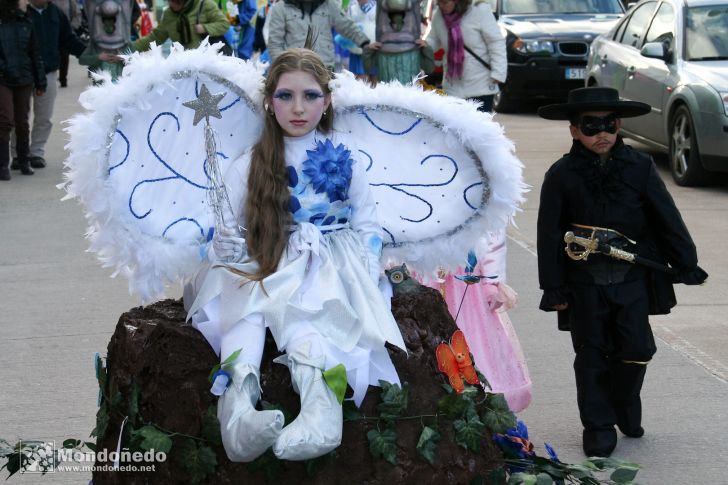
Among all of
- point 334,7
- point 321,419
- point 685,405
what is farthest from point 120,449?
point 334,7

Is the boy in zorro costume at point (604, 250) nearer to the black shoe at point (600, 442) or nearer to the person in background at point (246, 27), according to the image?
the black shoe at point (600, 442)

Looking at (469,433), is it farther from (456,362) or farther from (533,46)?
(533,46)

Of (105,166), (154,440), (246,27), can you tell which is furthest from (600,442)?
(246,27)

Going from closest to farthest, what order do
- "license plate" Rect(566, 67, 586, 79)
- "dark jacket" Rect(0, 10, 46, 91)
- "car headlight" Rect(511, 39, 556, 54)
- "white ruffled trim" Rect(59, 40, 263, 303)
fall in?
"white ruffled trim" Rect(59, 40, 263, 303) < "dark jacket" Rect(0, 10, 46, 91) < "car headlight" Rect(511, 39, 556, 54) < "license plate" Rect(566, 67, 586, 79)

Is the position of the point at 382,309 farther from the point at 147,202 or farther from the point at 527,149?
the point at 527,149

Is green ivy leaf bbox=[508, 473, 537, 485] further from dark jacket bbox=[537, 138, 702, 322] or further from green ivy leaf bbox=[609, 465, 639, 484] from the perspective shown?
dark jacket bbox=[537, 138, 702, 322]

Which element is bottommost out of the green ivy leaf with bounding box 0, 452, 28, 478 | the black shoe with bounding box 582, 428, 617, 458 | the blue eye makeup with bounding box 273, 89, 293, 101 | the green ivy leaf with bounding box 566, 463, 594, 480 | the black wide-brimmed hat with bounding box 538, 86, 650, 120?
the black shoe with bounding box 582, 428, 617, 458

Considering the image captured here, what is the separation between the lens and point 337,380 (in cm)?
360

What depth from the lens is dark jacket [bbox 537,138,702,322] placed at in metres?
4.73

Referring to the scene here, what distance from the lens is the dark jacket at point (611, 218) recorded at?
15.5 ft

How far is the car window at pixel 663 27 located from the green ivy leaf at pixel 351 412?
8.23 meters

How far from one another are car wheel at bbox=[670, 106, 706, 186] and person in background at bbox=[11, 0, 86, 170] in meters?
5.92

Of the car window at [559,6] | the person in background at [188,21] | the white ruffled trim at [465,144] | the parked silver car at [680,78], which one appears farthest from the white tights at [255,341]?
the car window at [559,6]

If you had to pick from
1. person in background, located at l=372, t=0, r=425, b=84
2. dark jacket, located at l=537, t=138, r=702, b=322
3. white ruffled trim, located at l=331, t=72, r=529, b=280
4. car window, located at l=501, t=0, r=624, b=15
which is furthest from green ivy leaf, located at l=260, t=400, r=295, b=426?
car window, located at l=501, t=0, r=624, b=15
